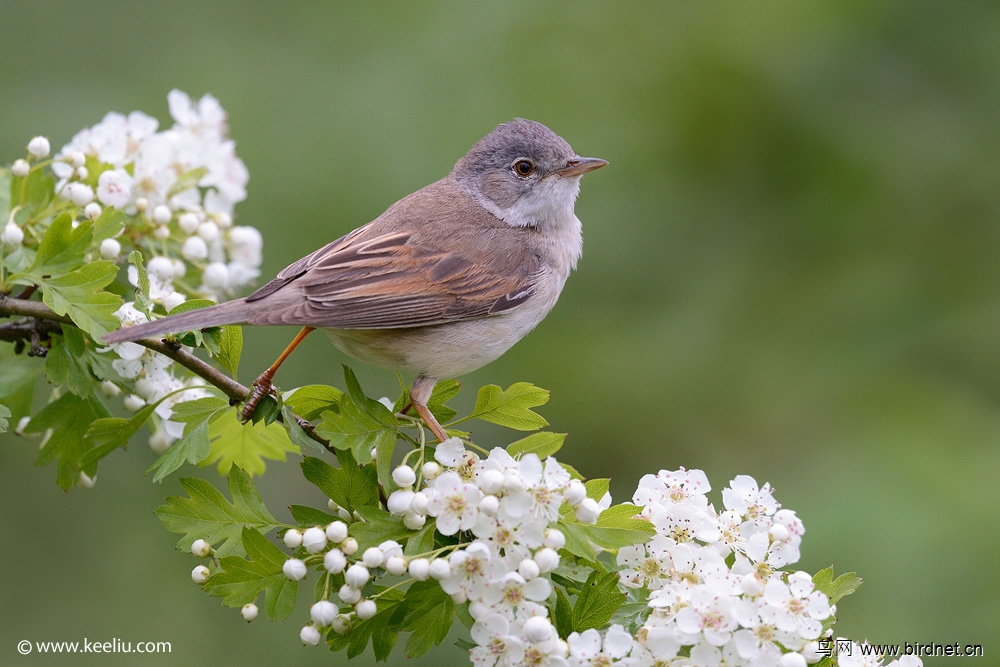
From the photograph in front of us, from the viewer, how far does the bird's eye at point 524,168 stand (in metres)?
4.18

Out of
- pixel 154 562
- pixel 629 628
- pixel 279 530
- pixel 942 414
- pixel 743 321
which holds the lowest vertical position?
pixel 629 628

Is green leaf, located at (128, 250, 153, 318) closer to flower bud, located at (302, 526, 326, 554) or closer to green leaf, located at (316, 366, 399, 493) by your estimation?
green leaf, located at (316, 366, 399, 493)

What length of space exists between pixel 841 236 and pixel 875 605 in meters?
2.82

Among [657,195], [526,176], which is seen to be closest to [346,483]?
[526,176]

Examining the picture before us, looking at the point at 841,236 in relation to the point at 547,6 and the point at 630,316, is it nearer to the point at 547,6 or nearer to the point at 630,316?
the point at 630,316

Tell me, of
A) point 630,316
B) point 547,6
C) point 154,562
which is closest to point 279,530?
point 154,562

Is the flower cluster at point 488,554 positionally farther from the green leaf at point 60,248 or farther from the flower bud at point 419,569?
the green leaf at point 60,248

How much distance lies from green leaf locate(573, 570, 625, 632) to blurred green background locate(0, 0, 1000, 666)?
2629mm

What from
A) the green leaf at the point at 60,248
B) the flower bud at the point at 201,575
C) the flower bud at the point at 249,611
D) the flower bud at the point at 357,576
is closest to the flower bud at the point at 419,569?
the flower bud at the point at 357,576

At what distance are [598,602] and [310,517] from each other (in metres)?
0.75

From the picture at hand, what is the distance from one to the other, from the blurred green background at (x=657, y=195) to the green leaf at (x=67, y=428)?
2.27 m

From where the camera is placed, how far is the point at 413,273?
3.42 metres

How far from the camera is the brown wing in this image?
10.1ft

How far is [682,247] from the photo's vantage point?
6172 mm
